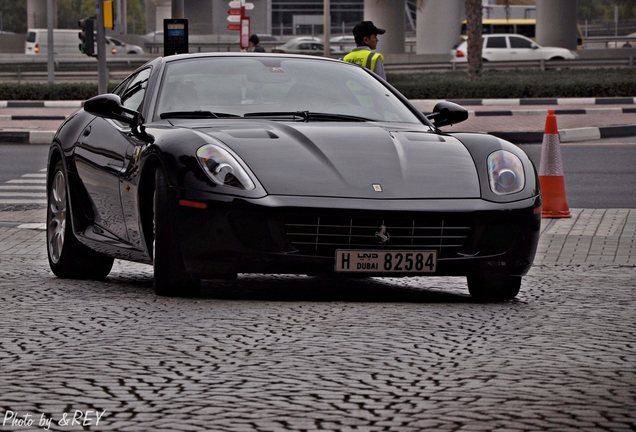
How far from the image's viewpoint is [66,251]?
24.8ft

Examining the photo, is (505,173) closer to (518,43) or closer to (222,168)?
(222,168)

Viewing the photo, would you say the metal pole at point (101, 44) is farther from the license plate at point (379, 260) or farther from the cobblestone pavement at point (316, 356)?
the license plate at point (379, 260)

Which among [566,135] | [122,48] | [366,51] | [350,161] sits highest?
[366,51]

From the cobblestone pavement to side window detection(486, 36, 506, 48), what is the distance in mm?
43871

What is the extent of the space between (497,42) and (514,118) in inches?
984

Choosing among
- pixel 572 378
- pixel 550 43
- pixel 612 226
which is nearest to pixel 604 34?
pixel 550 43

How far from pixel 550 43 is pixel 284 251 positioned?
4819cm

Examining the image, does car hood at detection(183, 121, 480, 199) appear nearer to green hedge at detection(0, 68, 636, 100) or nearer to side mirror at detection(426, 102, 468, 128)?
side mirror at detection(426, 102, 468, 128)

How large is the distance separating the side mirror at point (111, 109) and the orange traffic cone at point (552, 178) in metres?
5.35

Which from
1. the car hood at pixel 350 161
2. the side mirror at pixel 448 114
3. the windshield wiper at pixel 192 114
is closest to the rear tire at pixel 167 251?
the car hood at pixel 350 161

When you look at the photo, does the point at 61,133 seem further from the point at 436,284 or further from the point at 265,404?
the point at 265,404

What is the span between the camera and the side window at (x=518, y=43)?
5038 cm

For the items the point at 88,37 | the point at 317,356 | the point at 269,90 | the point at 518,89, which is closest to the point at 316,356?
the point at 317,356

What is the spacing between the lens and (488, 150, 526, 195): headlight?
20.8 feet
